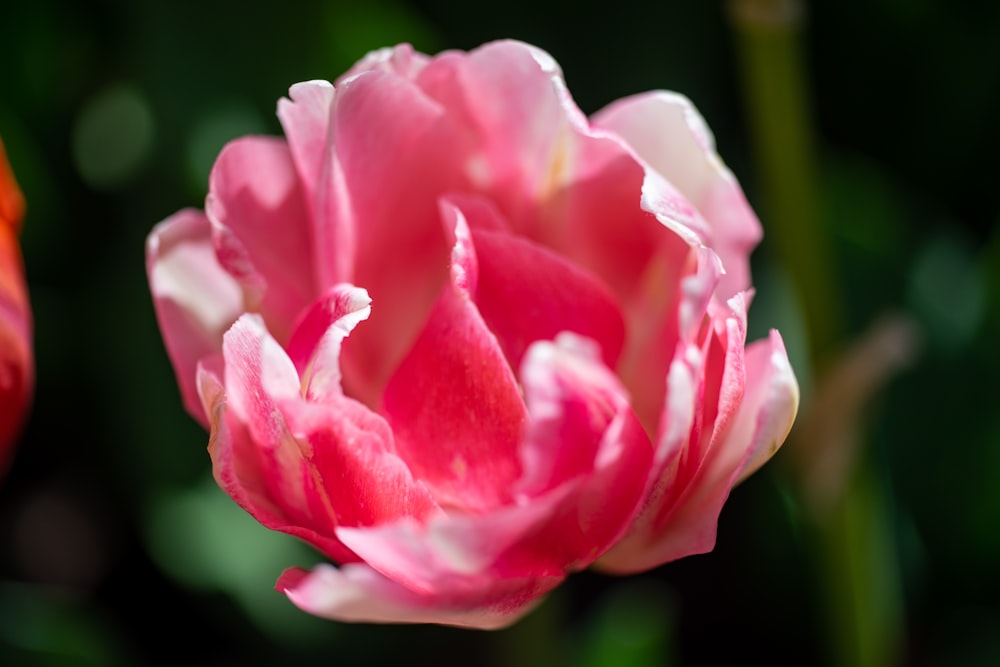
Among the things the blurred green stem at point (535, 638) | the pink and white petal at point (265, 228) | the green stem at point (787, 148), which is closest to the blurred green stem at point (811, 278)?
the green stem at point (787, 148)

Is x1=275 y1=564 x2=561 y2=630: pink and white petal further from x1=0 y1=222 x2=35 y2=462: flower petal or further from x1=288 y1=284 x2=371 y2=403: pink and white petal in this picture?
x1=0 y1=222 x2=35 y2=462: flower petal

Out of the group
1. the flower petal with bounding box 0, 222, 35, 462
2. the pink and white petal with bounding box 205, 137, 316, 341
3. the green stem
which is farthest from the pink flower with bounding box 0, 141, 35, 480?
the green stem

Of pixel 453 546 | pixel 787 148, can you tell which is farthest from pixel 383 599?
pixel 787 148

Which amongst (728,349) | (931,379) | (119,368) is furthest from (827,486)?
(119,368)

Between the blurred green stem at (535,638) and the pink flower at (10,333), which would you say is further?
the blurred green stem at (535,638)

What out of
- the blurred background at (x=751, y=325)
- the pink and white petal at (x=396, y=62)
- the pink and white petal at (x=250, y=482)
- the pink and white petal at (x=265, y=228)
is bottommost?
the blurred background at (x=751, y=325)

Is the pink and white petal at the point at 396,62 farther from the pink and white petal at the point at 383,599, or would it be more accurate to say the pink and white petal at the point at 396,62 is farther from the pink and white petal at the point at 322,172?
the pink and white petal at the point at 383,599

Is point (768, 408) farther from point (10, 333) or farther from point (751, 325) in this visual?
point (751, 325)
